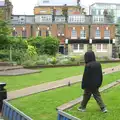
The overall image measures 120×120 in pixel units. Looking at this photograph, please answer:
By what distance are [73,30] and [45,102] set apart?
5341cm

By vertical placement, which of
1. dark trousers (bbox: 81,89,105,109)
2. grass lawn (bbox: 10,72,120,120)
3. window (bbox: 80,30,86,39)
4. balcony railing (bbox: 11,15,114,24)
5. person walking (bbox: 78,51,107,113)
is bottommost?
grass lawn (bbox: 10,72,120,120)

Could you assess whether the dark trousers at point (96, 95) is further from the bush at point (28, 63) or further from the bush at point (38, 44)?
the bush at point (38, 44)

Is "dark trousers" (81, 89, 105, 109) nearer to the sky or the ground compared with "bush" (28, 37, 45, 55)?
nearer to the ground

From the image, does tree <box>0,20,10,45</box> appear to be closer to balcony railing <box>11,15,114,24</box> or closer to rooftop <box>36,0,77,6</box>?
balcony railing <box>11,15,114,24</box>

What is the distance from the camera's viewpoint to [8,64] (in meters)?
33.6

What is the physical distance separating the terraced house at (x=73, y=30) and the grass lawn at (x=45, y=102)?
48.5 metres

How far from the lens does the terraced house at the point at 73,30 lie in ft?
216

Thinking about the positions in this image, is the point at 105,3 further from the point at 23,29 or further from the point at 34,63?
the point at 34,63

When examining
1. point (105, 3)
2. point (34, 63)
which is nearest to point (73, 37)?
point (34, 63)

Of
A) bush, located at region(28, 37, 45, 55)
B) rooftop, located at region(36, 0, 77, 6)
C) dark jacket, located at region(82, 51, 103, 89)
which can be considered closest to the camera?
dark jacket, located at region(82, 51, 103, 89)

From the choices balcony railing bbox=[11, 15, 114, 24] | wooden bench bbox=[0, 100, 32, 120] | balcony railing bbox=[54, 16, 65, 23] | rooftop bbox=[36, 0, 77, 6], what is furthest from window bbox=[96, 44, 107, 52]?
wooden bench bbox=[0, 100, 32, 120]

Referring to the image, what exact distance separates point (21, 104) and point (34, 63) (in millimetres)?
21848

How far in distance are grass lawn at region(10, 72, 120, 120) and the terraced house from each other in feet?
159

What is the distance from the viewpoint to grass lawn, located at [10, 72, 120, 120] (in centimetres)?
1149
